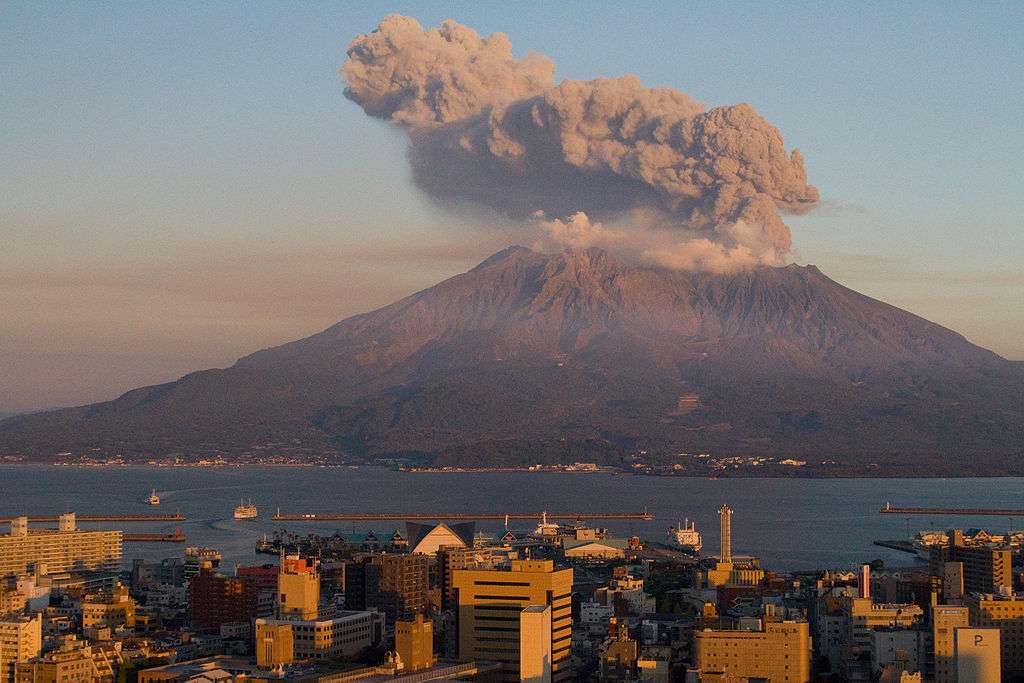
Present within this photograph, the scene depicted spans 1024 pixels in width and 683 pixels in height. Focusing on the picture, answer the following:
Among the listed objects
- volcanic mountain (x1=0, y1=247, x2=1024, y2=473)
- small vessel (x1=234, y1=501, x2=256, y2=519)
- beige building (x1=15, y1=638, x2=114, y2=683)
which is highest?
volcanic mountain (x1=0, y1=247, x2=1024, y2=473)

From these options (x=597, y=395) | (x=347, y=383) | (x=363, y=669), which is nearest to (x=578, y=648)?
(x=363, y=669)

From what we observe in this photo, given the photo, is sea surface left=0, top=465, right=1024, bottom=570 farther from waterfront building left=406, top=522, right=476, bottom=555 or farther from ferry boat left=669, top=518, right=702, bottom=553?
waterfront building left=406, top=522, right=476, bottom=555

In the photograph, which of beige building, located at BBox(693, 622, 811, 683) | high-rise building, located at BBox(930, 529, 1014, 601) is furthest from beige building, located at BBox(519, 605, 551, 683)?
high-rise building, located at BBox(930, 529, 1014, 601)

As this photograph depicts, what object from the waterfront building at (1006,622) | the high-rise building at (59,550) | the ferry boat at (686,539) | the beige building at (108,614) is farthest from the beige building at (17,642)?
the ferry boat at (686,539)

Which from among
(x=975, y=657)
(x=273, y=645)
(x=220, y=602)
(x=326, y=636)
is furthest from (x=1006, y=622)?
(x=220, y=602)

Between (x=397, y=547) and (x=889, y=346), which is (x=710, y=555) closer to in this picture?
(x=397, y=547)

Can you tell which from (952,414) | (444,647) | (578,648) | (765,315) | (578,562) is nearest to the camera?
(444,647)

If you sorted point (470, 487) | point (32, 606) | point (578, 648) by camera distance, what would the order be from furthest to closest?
1. point (470, 487)
2. point (32, 606)
3. point (578, 648)
